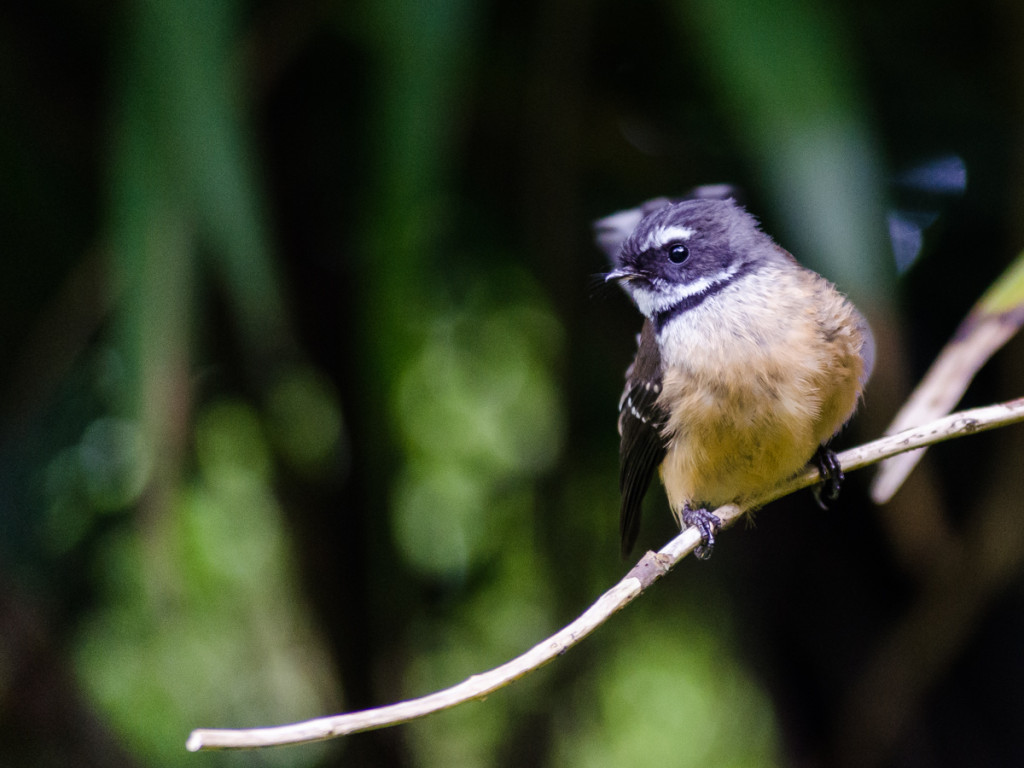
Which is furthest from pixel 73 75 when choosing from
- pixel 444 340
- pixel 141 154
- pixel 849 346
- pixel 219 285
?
pixel 849 346

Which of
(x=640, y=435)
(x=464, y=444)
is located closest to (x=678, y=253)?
(x=640, y=435)

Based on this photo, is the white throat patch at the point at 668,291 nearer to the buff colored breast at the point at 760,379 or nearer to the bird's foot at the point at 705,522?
the buff colored breast at the point at 760,379

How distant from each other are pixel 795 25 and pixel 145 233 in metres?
1.21

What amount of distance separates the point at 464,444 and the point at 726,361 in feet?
4.75

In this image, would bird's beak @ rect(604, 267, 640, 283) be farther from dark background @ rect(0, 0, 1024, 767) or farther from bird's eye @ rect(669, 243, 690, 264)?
dark background @ rect(0, 0, 1024, 767)

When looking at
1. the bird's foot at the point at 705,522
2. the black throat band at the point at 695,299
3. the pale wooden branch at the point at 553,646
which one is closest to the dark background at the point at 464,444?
the black throat band at the point at 695,299

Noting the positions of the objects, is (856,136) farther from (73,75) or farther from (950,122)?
(73,75)

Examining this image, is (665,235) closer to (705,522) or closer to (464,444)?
(705,522)

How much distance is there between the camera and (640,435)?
1.80 metres

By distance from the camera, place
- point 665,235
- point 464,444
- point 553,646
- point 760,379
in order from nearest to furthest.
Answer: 1. point 553,646
2. point 760,379
3. point 665,235
4. point 464,444

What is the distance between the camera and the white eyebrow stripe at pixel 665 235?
5.32 feet

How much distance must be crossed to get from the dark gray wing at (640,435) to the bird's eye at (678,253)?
6.7 inches

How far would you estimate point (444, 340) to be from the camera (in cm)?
282

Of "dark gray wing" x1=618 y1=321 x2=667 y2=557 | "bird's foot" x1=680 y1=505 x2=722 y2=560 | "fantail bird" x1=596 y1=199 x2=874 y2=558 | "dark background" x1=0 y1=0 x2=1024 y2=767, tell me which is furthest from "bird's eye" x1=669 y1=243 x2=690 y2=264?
"bird's foot" x1=680 y1=505 x2=722 y2=560
